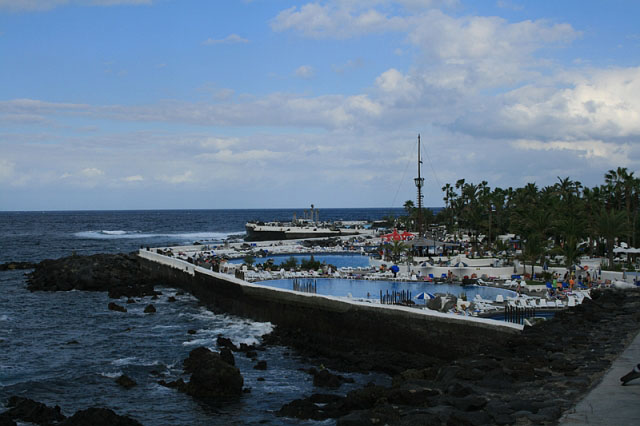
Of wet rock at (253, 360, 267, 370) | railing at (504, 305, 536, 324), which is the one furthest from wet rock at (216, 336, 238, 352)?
railing at (504, 305, 536, 324)

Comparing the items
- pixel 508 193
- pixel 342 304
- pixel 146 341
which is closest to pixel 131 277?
pixel 146 341

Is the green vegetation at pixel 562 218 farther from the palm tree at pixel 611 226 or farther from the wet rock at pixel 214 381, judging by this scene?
the wet rock at pixel 214 381

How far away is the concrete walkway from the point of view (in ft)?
35.7

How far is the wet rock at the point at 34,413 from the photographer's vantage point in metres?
17.4

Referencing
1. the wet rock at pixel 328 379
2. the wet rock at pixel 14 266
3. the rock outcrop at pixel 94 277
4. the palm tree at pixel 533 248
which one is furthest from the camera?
the wet rock at pixel 14 266

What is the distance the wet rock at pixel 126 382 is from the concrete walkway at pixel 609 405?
1553 centimetres

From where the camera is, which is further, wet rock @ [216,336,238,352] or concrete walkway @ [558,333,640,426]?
wet rock @ [216,336,238,352]

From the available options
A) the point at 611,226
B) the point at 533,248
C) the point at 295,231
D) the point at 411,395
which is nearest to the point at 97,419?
the point at 411,395

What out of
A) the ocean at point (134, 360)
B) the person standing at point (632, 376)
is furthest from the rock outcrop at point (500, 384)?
the ocean at point (134, 360)

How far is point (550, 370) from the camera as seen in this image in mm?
15531

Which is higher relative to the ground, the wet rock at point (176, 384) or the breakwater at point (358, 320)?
the breakwater at point (358, 320)

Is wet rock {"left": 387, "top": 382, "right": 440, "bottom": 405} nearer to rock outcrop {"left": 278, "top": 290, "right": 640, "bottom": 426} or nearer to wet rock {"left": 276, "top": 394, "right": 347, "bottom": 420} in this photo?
rock outcrop {"left": 278, "top": 290, "right": 640, "bottom": 426}

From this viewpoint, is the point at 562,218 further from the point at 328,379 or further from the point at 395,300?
the point at 328,379

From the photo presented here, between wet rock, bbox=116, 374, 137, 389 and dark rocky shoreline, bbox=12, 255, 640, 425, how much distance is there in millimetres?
6916
